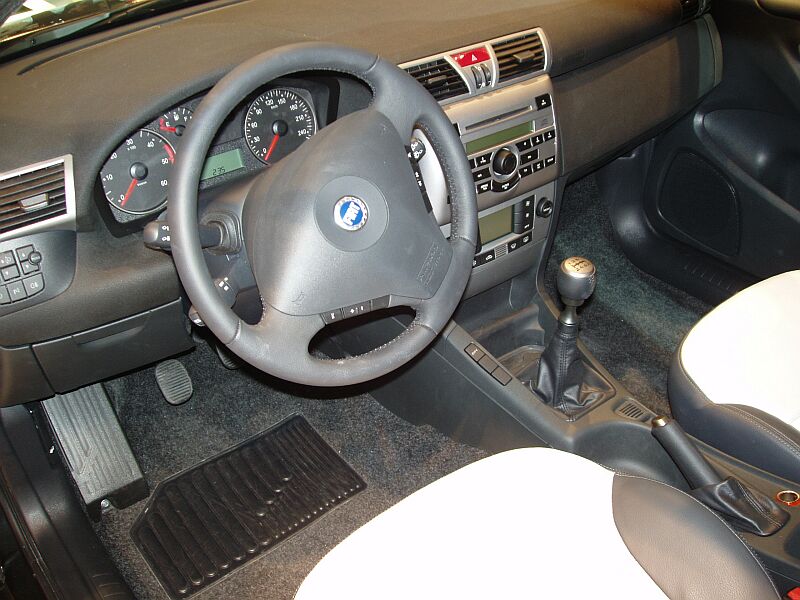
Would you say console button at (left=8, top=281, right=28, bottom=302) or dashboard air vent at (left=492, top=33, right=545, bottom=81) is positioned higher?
dashboard air vent at (left=492, top=33, right=545, bottom=81)

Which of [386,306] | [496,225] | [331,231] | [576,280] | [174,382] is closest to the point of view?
[331,231]

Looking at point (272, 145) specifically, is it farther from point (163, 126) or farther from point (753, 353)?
point (753, 353)

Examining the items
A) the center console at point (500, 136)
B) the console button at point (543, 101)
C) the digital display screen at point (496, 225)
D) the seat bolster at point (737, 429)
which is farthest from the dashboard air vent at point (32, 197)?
the seat bolster at point (737, 429)

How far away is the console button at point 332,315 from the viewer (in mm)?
1265

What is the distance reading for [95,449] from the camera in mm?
1945

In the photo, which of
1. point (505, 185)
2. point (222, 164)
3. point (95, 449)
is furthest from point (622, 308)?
point (95, 449)

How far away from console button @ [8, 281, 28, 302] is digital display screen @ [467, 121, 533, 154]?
949mm

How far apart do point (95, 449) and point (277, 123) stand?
38.1 inches

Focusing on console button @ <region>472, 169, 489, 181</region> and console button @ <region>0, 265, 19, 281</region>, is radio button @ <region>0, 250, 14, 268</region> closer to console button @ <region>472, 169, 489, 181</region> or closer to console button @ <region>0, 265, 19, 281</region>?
console button @ <region>0, 265, 19, 281</region>

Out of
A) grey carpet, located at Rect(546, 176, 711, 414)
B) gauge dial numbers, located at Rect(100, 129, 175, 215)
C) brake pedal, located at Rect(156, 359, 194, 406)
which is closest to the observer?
gauge dial numbers, located at Rect(100, 129, 175, 215)

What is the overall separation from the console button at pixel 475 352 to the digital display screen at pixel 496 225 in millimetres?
264

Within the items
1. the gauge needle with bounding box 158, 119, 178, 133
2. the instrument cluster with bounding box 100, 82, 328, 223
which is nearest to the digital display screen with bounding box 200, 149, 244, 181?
the instrument cluster with bounding box 100, 82, 328, 223

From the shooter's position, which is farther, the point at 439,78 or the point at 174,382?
the point at 174,382

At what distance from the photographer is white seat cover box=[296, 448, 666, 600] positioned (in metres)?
1.12
